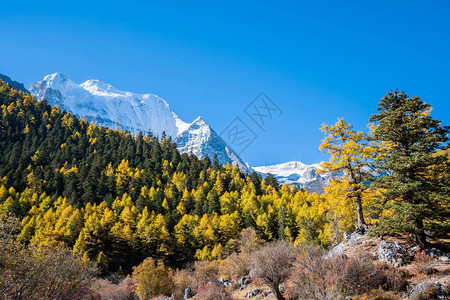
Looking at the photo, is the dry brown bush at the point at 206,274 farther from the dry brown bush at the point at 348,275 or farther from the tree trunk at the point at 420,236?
the tree trunk at the point at 420,236

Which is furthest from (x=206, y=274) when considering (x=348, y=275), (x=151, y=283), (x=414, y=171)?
(x=414, y=171)

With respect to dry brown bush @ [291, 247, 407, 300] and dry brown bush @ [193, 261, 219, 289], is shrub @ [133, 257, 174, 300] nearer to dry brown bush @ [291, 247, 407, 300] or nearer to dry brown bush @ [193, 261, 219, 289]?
dry brown bush @ [193, 261, 219, 289]

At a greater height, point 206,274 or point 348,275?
point 348,275

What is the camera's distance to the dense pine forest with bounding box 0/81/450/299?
16906mm

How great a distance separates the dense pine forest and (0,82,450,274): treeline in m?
0.14

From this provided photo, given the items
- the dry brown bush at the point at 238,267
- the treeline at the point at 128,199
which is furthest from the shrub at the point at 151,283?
the treeline at the point at 128,199

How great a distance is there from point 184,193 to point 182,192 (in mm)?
5646

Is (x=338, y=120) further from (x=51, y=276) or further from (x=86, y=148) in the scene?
(x=86, y=148)

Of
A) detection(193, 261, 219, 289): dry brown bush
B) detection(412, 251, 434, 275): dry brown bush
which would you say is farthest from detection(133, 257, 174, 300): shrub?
detection(412, 251, 434, 275): dry brown bush

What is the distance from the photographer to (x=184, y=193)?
91.3m

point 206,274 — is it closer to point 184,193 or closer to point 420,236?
point 420,236

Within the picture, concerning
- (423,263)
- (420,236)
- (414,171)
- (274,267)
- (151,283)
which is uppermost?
(414,171)

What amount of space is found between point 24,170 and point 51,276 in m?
106

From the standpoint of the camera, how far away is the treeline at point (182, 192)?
16.9m
